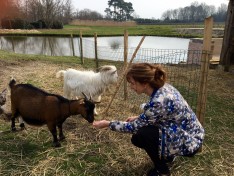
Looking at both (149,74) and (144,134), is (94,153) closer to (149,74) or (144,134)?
(144,134)

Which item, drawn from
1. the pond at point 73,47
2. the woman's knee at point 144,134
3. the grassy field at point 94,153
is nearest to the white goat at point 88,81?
the grassy field at point 94,153

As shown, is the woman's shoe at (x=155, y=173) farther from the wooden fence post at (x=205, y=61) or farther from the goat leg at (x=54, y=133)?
the goat leg at (x=54, y=133)

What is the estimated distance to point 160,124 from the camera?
302 centimetres

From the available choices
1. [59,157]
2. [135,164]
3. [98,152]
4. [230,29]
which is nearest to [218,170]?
[135,164]

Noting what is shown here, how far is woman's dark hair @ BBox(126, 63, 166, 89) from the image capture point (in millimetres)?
2816

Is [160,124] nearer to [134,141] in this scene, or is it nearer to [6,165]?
[134,141]

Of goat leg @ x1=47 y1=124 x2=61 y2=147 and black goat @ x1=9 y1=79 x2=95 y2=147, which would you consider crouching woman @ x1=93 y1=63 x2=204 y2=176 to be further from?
goat leg @ x1=47 y1=124 x2=61 y2=147

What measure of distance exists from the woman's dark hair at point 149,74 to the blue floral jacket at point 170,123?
94mm

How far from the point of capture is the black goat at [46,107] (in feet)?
12.9

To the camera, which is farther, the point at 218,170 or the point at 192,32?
the point at 192,32

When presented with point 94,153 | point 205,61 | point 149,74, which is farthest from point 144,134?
point 205,61

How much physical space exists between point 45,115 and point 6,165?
2.86 feet

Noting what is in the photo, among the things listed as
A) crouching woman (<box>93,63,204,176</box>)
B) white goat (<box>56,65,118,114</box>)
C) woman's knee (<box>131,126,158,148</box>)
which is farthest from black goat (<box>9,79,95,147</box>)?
white goat (<box>56,65,118,114</box>)

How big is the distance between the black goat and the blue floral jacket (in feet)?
3.08
